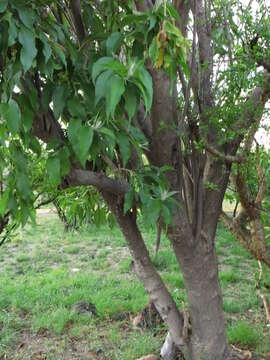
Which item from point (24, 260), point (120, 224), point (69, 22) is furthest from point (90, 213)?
point (24, 260)

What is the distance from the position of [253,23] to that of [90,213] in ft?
4.54

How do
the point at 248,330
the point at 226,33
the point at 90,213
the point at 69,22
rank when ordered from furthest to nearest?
the point at 248,330 < the point at 90,213 < the point at 226,33 < the point at 69,22

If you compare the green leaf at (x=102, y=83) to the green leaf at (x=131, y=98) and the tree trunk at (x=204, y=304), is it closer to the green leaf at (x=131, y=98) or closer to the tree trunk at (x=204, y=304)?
the green leaf at (x=131, y=98)

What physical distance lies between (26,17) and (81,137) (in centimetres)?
34

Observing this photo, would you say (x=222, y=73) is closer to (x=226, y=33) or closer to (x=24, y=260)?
(x=226, y=33)

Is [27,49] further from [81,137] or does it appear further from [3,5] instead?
[81,137]

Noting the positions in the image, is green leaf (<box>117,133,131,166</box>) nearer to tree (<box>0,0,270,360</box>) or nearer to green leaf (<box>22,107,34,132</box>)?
tree (<box>0,0,270,360</box>)

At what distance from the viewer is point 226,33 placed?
2.00 metres

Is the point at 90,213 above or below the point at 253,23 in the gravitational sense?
below

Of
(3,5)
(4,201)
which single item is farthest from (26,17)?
(4,201)

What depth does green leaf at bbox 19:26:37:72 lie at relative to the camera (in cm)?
97

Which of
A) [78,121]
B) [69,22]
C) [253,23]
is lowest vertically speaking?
[78,121]

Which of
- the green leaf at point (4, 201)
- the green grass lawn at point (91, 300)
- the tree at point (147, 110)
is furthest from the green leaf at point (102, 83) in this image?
the green grass lawn at point (91, 300)

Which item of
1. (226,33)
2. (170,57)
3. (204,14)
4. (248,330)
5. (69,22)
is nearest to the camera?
(170,57)
